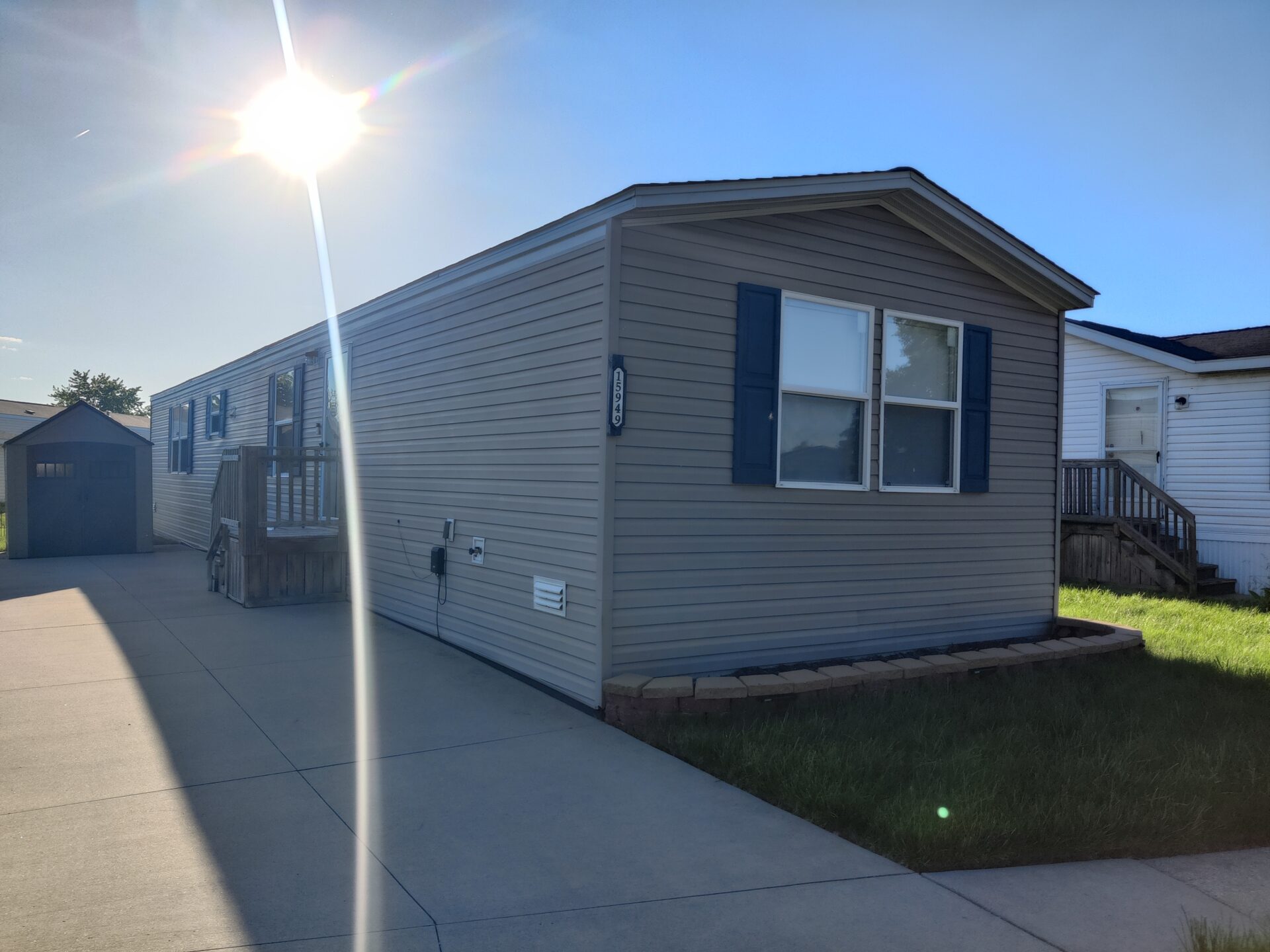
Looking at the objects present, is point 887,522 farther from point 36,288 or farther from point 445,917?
point 36,288

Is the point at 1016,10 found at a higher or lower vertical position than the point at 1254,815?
higher

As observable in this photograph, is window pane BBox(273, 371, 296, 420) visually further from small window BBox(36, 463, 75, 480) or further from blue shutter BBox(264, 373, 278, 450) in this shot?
small window BBox(36, 463, 75, 480)

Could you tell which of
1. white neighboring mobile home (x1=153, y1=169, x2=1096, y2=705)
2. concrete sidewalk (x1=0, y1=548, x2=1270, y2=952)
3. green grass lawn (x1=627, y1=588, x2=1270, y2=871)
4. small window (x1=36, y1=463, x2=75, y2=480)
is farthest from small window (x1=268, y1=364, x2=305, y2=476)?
green grass lawn (x1=627, y1=588, x2=1270, y2=871)

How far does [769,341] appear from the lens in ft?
18.6

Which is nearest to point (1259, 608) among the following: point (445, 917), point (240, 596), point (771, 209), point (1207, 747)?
point (1207, 747)

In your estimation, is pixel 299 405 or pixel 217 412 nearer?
pixel 299 405

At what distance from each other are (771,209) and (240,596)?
272 inches

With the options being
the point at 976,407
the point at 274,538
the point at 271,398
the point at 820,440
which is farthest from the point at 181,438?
the point at 976,407

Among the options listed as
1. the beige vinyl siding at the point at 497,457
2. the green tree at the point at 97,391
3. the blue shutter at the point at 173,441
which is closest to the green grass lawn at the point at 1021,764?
the beige vinyl siding at the point at 497,457

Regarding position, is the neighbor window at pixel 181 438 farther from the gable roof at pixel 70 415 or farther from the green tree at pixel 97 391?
the green tree at pixel 97 391

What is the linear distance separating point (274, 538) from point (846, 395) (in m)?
6.24

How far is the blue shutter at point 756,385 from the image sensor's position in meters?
5.54

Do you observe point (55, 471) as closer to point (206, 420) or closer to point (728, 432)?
point (206, 420)

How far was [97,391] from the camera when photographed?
62094 mm
